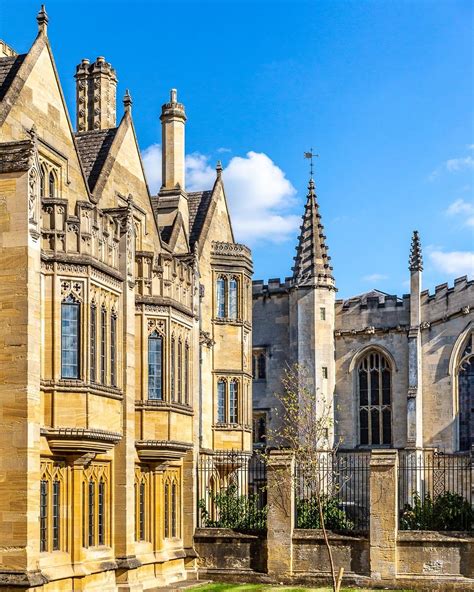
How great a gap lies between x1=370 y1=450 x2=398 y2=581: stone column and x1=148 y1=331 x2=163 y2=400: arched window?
606cm

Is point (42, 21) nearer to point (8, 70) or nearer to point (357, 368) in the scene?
point (8, 70)

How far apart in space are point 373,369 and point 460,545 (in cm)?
2852

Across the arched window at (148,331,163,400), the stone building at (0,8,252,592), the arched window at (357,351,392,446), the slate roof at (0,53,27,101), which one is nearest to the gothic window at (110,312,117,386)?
the stone building at (0,8,252,592)

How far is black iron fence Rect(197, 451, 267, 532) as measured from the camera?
104 ft

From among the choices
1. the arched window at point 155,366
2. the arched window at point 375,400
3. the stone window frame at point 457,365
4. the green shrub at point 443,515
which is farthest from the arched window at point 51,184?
the arched window at point 375,400

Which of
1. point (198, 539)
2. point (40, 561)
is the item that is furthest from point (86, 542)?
point (198, 539)

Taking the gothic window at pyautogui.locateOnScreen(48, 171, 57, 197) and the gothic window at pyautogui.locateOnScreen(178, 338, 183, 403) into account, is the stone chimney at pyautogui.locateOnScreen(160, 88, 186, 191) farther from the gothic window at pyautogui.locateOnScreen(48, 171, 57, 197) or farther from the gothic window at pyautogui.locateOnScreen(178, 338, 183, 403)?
the gothic window at pyautogui.locateOnScreen(48, 171, 57, 197)

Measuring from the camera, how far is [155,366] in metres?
28.5

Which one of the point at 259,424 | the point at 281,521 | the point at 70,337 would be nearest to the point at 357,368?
the point at 259,424

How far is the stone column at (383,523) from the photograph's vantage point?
2894 cm

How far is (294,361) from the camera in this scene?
5547 cm

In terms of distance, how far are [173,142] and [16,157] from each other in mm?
14449

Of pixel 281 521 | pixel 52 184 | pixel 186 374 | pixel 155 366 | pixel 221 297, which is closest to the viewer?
pixel 52 184

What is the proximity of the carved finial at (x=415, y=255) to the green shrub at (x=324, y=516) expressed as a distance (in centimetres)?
2585
